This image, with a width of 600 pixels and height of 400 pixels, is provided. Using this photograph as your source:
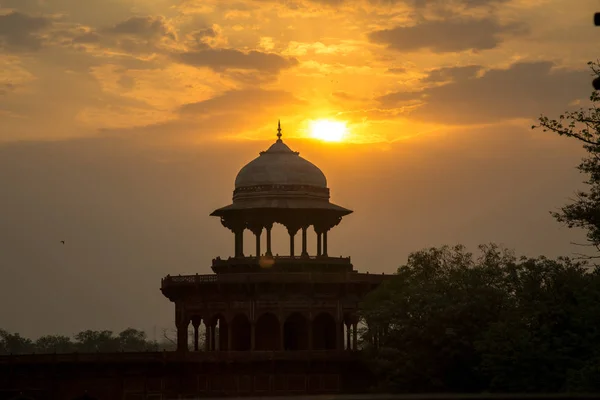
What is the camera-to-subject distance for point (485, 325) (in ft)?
218

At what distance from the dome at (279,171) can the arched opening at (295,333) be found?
25.0 feet

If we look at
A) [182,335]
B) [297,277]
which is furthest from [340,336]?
[182,335]

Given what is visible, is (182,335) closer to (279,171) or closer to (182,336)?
(182,336)

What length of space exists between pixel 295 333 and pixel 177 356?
24.1 ft

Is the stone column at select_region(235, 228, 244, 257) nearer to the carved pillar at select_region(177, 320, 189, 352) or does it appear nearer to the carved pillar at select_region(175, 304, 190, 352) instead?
the carved pillar at select_region(175, 304, 190, 352)

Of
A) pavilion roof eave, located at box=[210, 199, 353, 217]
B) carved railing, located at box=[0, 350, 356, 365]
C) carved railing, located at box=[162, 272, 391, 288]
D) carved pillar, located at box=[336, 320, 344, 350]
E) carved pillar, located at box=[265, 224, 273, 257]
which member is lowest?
carved railing, located at box=[0, 350, 356, 365]

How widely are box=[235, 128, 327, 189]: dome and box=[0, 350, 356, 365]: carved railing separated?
1021 cm

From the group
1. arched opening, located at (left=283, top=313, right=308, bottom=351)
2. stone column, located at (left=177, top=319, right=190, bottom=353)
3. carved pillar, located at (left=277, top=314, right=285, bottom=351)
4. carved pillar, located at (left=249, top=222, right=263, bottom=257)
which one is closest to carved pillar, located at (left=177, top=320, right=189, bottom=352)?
stone column, located at (left=177, top=319, right=190, bottom=353)

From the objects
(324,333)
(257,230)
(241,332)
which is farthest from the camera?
(241,332)

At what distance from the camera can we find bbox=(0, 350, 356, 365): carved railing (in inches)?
3071

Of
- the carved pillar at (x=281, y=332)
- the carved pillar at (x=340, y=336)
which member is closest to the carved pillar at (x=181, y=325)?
the carved pillar at (x=281, y=332)

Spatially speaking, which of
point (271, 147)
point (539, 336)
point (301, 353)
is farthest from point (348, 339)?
→ point (539, 336)

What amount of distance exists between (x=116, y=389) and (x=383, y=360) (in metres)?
18.6

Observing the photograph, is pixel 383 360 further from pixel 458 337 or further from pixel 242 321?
pixel 242 321
